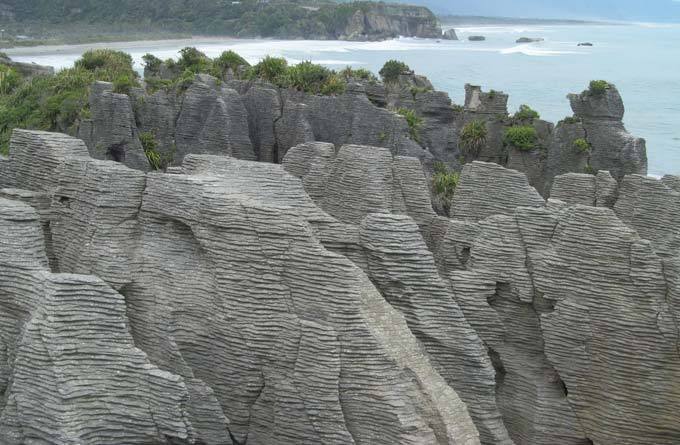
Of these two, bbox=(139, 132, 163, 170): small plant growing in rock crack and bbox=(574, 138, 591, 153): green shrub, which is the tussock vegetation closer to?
bbox=(139, 132, 163, 170): small plant growing in rock crack

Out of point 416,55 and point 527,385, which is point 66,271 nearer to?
point 527,385

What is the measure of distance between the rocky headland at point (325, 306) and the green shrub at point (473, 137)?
18.4 metres

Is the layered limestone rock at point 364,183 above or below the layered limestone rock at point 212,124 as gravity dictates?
above

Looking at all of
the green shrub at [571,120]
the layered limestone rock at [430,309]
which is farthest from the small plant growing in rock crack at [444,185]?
the layered limestone rock at [430,309]

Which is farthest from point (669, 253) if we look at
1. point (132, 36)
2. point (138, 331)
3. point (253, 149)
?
point (132, 36)

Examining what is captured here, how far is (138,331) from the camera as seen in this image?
560 inches

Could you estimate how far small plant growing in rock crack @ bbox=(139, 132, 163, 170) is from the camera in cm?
3033

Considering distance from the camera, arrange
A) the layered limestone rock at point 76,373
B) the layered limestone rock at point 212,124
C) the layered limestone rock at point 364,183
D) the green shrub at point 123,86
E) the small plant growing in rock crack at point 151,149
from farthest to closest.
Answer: the green shrub at point 123,86 < the small plant growing in rock crack at point 151,149 < the layered limestone rock at point 212,124 < the layered limestone rock at point 364,183 < the layered limestone rock at point 76,373

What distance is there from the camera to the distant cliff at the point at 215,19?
113 meters

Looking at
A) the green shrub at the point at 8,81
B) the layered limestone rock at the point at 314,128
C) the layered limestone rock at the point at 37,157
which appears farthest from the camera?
the green shrub at the point at 8,81

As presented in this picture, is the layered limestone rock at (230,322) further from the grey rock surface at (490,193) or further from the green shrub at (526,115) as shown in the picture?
the green shrub at (526,115)

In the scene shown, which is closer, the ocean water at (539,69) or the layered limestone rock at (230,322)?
the layered limestone rock at (230,322)

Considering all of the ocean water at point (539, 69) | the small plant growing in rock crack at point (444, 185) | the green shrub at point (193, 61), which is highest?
the green shrub at point (193, 61)

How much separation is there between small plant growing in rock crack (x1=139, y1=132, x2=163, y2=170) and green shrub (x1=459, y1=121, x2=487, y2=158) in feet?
40.8
